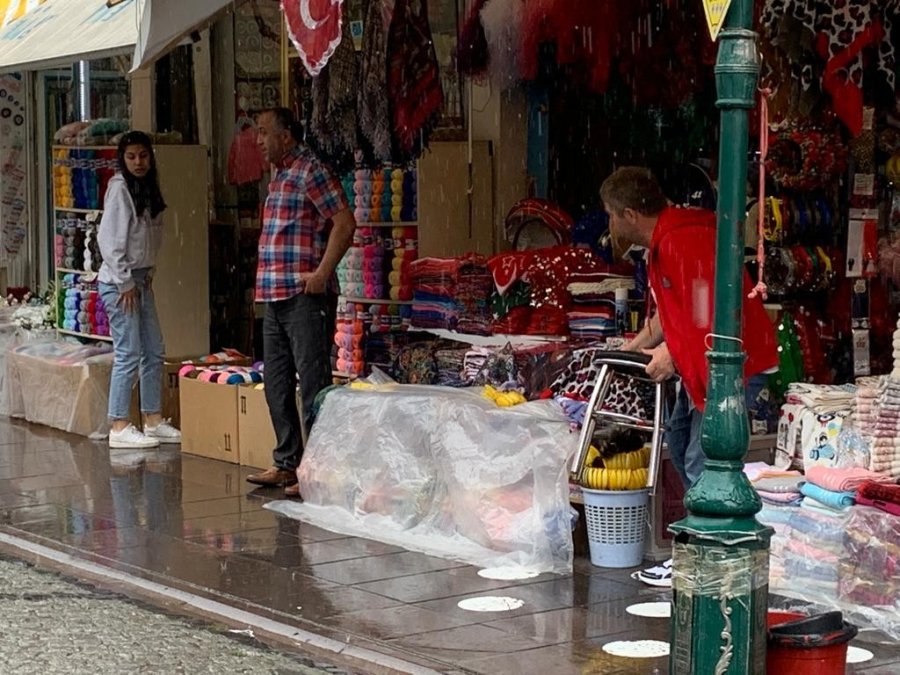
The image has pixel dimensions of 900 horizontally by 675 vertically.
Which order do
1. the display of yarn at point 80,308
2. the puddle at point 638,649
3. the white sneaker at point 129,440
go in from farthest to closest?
1. the display of yarn at point 80,308
2. the white sneaker at point 129,440
3. the puddle at point 638,649

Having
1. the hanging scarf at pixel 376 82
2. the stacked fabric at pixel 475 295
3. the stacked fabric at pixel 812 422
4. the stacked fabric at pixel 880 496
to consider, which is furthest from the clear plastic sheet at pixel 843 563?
the hanging scarf at pixel 376 82

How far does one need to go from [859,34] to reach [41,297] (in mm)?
8584

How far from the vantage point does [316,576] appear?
813 centimetres

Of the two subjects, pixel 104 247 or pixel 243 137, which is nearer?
pixel 104 247

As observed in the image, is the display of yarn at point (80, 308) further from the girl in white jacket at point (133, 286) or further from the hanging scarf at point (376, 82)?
the hanging scarf at point (376, 82)

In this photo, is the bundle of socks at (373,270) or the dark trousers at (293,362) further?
the bundle of socks at (373,270)

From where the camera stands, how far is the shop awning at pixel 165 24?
32.7 feet

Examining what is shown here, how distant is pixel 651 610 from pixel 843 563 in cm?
85

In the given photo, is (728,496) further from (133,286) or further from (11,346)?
(11,346)

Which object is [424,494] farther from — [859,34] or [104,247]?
[104,247]

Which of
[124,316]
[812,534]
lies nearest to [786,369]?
[812,534]

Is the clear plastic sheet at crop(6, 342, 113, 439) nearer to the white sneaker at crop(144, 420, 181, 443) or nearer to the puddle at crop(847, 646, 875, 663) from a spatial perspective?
the white sneaker at crop(144, 420, 181, 443)

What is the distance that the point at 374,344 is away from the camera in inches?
436

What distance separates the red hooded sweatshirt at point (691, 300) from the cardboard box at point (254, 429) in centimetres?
397
